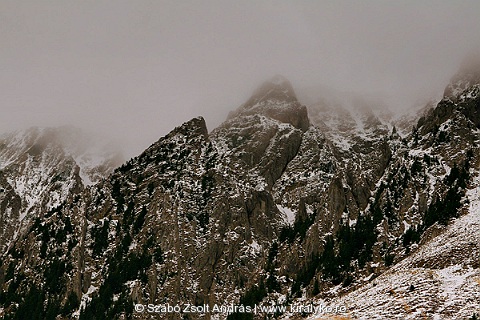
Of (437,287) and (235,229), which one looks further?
(235,229)

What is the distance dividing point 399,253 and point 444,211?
13.0m

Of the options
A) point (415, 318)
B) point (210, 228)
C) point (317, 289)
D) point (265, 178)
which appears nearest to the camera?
point (415, 318)

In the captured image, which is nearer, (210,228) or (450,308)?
(450,308)

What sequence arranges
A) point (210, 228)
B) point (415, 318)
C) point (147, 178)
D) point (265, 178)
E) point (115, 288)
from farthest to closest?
1. point (265, 178)
2. point (147, 178)
3. point (210, 228)
4. point (115, 288)
5. point (415, 318)

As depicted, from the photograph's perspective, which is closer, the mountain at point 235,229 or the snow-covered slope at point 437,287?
the snow-covered slope at point 437,287

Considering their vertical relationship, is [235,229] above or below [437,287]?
above

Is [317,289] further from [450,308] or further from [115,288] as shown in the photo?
[450,308]

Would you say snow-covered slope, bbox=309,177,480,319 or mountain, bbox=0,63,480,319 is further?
mountain, bbox=0,63,480,319

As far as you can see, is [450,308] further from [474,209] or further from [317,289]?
[317,289]

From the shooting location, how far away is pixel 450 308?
5056 cm

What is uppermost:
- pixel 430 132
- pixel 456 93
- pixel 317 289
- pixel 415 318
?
pixel 456 93

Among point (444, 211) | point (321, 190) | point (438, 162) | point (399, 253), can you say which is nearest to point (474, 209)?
point (444, 211)

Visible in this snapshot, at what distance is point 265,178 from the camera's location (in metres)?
182

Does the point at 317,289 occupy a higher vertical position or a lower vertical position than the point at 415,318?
higher
